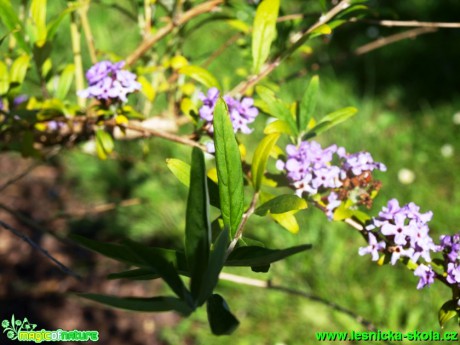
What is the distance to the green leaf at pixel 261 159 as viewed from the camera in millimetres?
1041

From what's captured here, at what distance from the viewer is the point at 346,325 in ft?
7.75

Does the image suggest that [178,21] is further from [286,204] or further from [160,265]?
[160,265]

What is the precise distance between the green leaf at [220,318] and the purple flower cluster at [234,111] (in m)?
0.43

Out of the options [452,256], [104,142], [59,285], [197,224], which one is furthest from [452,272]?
[59,285]

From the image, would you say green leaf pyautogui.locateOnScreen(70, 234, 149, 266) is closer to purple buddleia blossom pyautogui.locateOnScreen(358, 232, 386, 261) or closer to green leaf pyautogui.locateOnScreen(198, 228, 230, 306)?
green leaf pyautogui.locateOnScreen(198, 228, 230, 306)

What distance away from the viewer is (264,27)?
1.26m

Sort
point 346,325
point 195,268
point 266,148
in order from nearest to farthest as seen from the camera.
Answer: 1. point 195,268
2. point 266,148
3. point 346,325

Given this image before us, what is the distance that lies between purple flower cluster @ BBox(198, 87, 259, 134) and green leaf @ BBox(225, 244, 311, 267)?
35 cm

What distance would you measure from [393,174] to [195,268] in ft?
7.34

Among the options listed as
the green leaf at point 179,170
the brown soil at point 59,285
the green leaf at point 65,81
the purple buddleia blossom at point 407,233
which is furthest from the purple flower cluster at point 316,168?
the brown soil at point 59,285

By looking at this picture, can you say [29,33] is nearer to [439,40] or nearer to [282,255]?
[282,255]

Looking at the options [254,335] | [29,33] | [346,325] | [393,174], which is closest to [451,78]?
[393,174]

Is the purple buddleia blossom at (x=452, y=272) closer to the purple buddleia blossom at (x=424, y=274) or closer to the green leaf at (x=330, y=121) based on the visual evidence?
the purple buddleia blossom at (x=424, y=274)

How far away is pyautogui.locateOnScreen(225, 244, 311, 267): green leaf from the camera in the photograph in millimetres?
855
